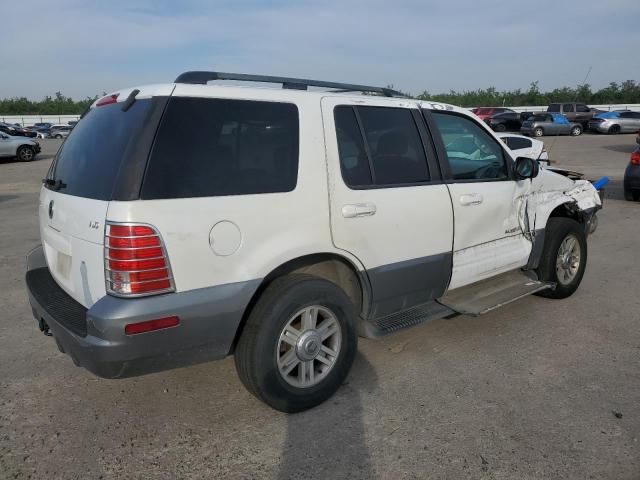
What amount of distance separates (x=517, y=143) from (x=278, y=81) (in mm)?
7833

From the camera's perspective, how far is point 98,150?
284cm

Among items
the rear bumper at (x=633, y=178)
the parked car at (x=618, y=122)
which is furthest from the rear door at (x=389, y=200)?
the parked car at (x=618, y=122)

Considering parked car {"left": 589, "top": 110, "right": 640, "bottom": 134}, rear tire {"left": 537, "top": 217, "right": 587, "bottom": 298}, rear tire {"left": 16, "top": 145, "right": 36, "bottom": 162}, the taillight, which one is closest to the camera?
the taillight

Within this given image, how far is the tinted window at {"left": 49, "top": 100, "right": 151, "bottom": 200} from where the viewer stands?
2.62 meters

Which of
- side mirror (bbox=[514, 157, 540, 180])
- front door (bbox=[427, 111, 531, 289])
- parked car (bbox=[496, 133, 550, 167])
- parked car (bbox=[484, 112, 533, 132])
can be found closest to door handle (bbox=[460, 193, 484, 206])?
front door (bbox=[427, 111, 531, 289])

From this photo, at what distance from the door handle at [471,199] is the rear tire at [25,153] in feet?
71.8

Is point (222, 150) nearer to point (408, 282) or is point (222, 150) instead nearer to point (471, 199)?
point (408, 282)

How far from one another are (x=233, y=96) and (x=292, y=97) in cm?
39

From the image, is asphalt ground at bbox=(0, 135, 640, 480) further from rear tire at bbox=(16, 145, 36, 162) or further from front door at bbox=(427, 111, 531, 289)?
rear tire at bbox=(16, 145, 36, 162)

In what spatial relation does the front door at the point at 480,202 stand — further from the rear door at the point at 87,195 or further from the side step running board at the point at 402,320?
the rear door at the point at 87,195

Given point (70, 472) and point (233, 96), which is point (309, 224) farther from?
point (70, 472)

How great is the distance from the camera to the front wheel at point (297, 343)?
9.30 feet

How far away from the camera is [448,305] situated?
3.85 meters

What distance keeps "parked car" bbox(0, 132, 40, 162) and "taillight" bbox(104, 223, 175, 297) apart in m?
21.4
